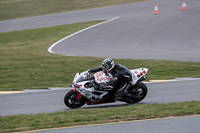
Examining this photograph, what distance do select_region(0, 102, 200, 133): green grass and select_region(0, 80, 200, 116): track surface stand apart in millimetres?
1235

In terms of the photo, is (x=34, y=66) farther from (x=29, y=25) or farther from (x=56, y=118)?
(x=29, y=25)

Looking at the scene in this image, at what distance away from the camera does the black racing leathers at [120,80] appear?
1007 centimetres

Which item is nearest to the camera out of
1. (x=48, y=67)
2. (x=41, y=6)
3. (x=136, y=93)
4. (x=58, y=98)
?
(x=136, y=93)

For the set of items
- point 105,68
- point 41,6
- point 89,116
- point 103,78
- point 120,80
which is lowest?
point 89,116

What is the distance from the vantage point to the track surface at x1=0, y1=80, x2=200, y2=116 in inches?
400

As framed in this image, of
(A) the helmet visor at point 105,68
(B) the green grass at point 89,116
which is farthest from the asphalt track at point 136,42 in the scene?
(A) the helmet visor at point 105,68

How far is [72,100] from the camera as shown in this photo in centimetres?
1002

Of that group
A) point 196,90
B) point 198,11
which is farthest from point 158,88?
point 198,11

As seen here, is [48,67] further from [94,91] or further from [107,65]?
[107,65]

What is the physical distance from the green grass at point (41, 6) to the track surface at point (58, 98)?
22747 millimetres

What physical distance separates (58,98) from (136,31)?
528 inches

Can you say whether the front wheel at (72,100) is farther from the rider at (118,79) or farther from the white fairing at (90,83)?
the rider at (118,79)

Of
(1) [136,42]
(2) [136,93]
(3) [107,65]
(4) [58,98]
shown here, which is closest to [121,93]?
(2) [136,93]

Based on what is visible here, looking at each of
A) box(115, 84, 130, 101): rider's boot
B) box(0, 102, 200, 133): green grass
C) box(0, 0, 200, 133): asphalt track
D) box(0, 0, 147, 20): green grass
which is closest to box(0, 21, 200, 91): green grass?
box(0, 0, 200, 133): asphalt track
